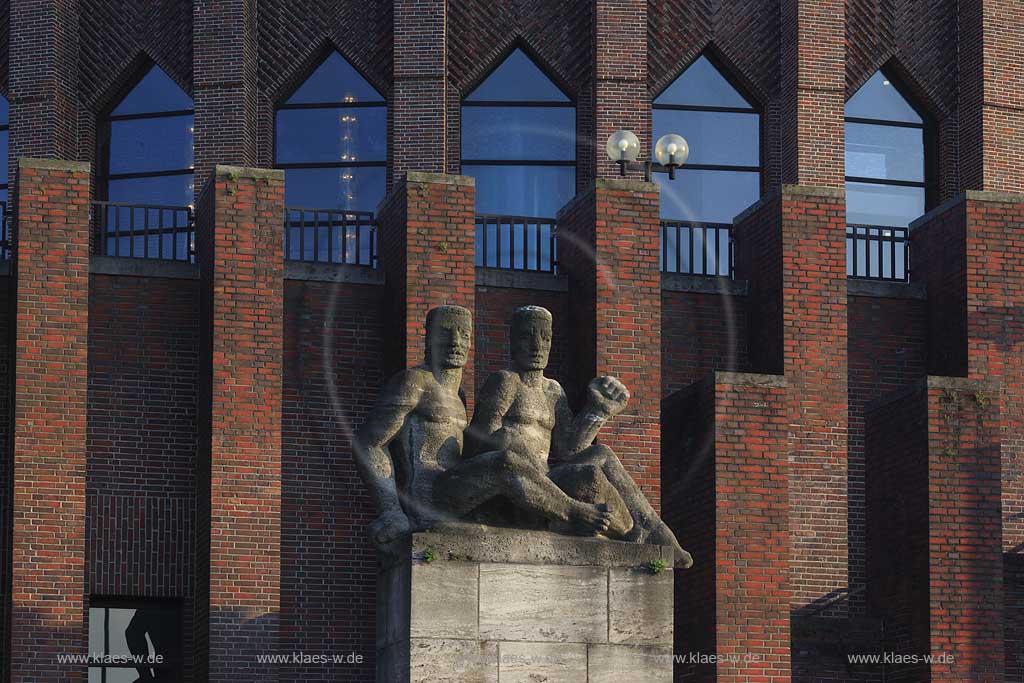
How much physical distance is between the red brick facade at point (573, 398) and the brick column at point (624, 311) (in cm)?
4

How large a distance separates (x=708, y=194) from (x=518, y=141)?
2.89 m

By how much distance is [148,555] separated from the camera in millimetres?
27938

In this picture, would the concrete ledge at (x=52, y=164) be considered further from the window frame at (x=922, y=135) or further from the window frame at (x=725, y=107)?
the window frame at (x=922, y=135)

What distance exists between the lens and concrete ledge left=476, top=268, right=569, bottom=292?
29516mm

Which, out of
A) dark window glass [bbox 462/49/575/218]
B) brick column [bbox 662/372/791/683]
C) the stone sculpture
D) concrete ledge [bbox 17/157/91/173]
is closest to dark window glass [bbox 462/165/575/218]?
dark window glass [bbox 462/49/575/218]

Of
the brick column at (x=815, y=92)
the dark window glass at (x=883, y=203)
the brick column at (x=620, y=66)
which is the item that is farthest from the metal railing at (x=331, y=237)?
the dark window glass at (x=883, y=203)

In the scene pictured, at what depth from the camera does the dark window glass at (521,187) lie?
34.4m

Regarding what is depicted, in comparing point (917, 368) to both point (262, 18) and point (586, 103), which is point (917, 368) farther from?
point (262, 18)

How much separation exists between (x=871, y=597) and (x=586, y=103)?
29.3ft

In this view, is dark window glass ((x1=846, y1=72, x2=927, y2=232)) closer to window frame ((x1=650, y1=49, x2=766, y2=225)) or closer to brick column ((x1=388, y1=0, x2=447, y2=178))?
window frame ((x1=650, y1=49, x2=766, y2=225))

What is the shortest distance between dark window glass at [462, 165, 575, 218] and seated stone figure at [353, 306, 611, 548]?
11.0 metres

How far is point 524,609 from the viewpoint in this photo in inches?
845

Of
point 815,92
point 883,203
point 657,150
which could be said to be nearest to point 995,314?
point 657,150

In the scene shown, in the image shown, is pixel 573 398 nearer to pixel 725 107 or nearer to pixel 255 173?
pixel 255 173
